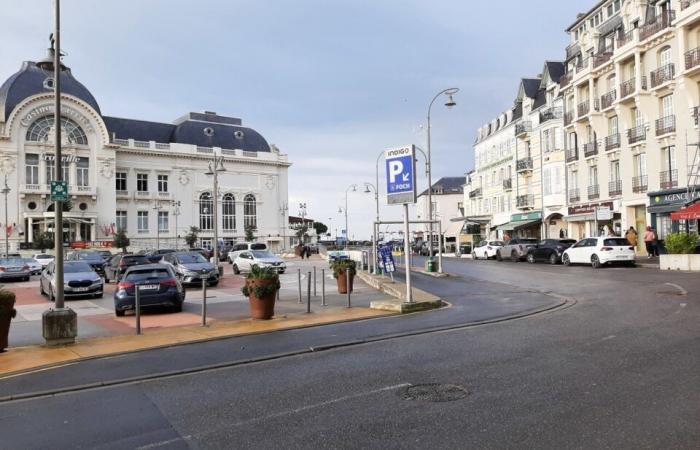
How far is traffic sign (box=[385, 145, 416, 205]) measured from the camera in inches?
575

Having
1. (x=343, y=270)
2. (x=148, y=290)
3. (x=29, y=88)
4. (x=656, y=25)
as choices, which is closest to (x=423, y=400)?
(x=148, y=290)

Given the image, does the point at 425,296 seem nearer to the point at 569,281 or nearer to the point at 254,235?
the point at 569,281

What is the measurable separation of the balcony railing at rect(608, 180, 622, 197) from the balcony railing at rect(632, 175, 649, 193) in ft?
5.35

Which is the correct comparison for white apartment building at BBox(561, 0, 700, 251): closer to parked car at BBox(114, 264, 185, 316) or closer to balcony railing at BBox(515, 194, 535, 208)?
balcony railing at BBox(515, 194, 535, 208)

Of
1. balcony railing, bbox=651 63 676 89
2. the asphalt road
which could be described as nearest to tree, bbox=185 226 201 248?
balcony railing, bbox=651 63 676 89

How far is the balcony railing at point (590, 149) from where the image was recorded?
136ft

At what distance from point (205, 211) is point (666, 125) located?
7306 cm

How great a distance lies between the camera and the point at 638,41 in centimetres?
3547

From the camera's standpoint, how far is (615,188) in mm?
39312

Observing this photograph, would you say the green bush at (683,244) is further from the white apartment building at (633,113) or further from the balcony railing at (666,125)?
the balcony railing at (666,125)

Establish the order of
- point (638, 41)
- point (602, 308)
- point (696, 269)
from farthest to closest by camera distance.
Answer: point (638, 41)
point (696, 269)
point (602, 308)

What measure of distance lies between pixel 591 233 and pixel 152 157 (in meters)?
68.1

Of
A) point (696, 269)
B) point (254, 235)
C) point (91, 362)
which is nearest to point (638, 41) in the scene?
point (696, 269)

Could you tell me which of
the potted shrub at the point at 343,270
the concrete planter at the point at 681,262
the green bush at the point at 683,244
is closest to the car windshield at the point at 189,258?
the potted shrub at the point at 343,270
